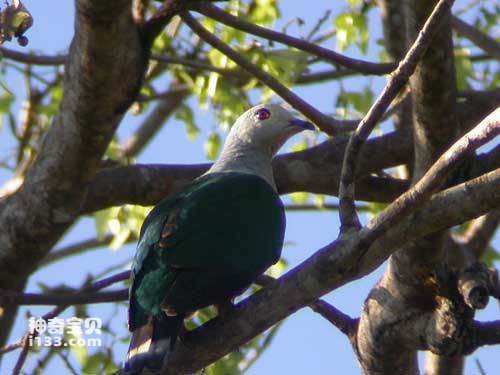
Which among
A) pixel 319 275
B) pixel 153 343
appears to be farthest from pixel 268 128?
pixel 319 275

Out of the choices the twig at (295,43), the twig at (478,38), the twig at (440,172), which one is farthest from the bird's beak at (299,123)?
the twig at (440,172)

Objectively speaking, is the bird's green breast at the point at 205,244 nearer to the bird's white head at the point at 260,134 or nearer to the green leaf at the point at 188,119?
the bird's white head at the point at 260,134

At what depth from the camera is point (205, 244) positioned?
4945 mm

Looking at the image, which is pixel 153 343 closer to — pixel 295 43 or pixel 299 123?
pixel 295 43

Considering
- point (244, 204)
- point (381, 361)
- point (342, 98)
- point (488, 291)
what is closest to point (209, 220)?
point (244, 204)

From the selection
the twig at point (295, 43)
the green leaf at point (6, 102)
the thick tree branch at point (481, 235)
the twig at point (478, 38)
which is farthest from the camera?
the green leaf at point (6, 102)

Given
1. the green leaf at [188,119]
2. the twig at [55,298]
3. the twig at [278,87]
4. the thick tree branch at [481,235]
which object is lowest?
the twig at [55,298]

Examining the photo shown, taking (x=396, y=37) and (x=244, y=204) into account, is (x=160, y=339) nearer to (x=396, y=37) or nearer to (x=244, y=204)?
(x=244, y=204)

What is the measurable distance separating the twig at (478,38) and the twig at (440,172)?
10.3 ft

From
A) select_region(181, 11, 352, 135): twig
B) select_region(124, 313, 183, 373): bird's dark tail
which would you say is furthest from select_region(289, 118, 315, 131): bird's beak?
select_region(124, 313, 183, 373): bird's dark tail

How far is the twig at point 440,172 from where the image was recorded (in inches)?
147

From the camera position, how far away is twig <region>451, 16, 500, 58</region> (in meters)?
6.82

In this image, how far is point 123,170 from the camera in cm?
564

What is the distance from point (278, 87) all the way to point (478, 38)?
1.59 metres
